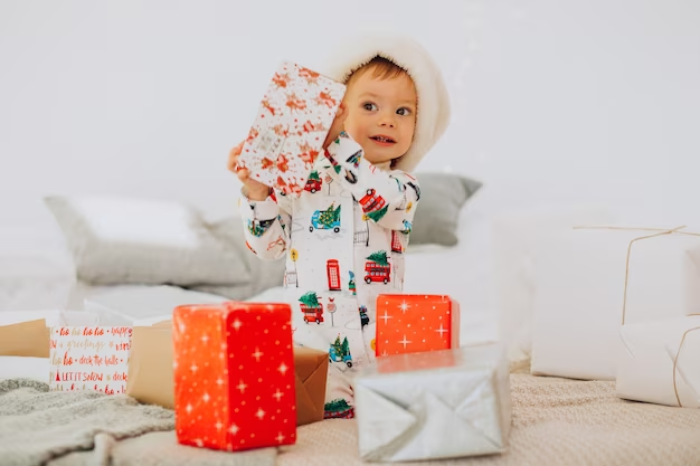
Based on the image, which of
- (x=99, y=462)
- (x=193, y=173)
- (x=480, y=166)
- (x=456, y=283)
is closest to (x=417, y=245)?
(x=456, y=283)

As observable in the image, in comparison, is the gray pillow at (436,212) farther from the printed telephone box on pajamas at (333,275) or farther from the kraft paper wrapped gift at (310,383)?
the kraft paper wrapped gift at (310,383)

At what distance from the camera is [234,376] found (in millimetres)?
792

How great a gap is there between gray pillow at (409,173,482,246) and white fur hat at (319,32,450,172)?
72 centimetres

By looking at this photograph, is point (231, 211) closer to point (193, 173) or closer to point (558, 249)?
point (193, 173)

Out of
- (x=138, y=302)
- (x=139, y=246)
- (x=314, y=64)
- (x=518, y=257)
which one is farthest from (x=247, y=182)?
(x=314, y=64)

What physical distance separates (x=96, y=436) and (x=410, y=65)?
790 millimetres

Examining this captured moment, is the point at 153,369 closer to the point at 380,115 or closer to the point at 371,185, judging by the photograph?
the point at 371,185

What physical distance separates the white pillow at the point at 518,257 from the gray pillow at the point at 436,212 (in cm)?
16

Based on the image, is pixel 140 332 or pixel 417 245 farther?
pixel 417 245

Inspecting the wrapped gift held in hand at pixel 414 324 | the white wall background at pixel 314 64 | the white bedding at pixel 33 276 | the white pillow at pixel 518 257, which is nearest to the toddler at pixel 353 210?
the wrapped gift held in hand at pixel 414 324

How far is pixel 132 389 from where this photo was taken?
1005 mm

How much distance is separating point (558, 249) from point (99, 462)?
1.00m

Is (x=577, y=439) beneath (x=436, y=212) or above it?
beneath

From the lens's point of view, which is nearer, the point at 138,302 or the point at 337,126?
the point at 337,126
